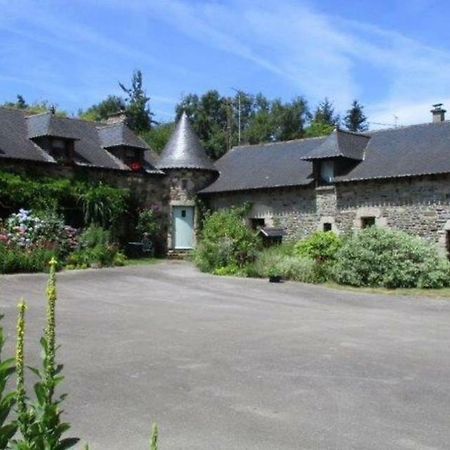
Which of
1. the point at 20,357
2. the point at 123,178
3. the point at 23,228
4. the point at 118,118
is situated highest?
the point at 118,118

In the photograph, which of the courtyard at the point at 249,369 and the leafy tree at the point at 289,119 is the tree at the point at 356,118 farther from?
the courtyard at the point at 249,369

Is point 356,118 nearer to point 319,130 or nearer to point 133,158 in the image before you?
point 319,130

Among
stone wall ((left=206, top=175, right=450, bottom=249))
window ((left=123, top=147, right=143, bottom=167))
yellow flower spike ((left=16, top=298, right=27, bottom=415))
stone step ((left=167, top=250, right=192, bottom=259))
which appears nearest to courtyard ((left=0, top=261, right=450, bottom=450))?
yellow flower spike ((left=16, top=298, right=27, bottom=415))

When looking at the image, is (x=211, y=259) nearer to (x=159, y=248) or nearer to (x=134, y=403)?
(x=159, y=248)

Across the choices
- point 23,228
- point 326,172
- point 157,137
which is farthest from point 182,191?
point 157,137

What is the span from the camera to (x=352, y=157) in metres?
22.3

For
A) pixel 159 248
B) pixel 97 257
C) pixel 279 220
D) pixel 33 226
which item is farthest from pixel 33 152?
pixel 279 220

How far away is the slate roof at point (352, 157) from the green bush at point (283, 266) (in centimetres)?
395

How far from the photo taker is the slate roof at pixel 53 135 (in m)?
22.1

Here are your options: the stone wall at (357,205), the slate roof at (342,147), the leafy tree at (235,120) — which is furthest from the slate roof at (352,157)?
the leafy tree at (235,120)

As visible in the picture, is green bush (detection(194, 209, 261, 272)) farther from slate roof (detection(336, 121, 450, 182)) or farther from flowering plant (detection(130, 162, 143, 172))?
flowering plant (detection(130, 162, 143, 172))

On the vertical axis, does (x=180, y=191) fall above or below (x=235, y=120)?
below

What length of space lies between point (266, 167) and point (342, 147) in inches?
170

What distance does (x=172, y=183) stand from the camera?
2595 centimetres
